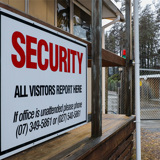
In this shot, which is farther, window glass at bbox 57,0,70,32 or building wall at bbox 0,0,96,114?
window glass at bbox 57,0,70,32

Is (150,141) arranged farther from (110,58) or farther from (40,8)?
A: (40,8)

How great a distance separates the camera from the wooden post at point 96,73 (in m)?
2.87

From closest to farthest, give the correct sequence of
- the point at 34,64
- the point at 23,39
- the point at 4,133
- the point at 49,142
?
1. the point at 4,133
2. the point at 23,39
3. the point at 34,64
4. the point at 49,142

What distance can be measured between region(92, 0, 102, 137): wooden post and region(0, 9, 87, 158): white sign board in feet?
1.28

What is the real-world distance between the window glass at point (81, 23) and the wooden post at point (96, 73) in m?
3.79

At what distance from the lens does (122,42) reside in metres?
34.8

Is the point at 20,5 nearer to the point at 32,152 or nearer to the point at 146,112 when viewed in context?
the point at 32,152

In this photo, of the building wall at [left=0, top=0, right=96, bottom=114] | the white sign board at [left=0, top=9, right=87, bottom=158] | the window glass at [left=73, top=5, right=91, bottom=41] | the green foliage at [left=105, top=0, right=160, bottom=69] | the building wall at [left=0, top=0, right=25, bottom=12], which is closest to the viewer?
the white sign board at [left=0, top=9, right=87, bottom=158]

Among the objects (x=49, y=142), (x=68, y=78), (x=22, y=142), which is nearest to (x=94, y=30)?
(x=68, y=78)

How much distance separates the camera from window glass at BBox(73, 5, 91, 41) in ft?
22.0

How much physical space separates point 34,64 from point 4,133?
58cm

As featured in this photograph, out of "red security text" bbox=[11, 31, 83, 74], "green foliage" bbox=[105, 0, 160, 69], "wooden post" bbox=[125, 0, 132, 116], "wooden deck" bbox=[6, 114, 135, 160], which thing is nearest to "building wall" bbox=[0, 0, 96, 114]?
"wooden post" bbox=[125, 0, 132, 116]

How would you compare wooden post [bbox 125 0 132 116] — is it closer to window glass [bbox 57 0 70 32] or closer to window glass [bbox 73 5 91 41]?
window glass [bbox 57 0 70 32]

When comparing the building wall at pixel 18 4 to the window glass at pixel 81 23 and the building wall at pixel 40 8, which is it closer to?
the building wall at pixel 40 8
